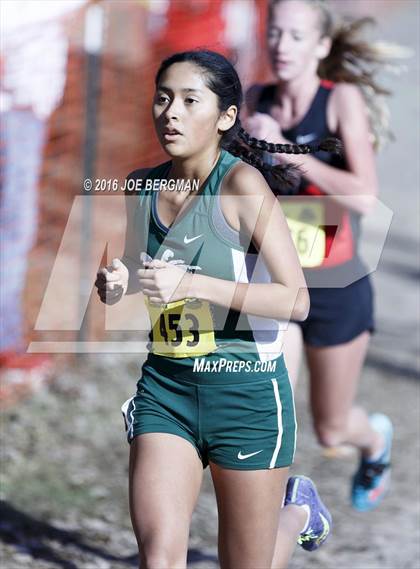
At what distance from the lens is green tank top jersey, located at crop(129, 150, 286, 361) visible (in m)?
2.74

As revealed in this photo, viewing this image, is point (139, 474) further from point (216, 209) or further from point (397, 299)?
point (397, 299)

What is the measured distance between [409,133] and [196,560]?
9641mm

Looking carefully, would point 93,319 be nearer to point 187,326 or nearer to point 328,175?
point 328,175

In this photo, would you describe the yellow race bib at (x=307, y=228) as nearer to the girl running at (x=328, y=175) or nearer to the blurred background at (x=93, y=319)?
the girl running at (x=328, y=175)

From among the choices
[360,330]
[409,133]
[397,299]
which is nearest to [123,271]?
[360,330]

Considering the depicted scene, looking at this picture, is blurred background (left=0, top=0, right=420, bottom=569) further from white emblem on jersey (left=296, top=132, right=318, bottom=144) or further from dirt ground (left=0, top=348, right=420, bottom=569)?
white emblem on jersey (left=296, top=132, right=318, bottom=144)

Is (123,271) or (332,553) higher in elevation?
(123,271)

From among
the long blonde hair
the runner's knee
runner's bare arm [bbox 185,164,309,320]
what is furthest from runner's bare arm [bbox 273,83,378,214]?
the runner's knee

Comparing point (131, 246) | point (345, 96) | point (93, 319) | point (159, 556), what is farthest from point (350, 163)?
point (93, 319)

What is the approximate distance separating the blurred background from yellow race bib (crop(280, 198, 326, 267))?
0.51 metres

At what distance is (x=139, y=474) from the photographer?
2809mm

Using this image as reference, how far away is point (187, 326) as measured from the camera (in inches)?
111

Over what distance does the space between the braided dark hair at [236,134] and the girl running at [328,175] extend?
726 millimetres

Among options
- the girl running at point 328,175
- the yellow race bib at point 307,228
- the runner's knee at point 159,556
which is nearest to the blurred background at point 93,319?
the girl running at point 328,175
